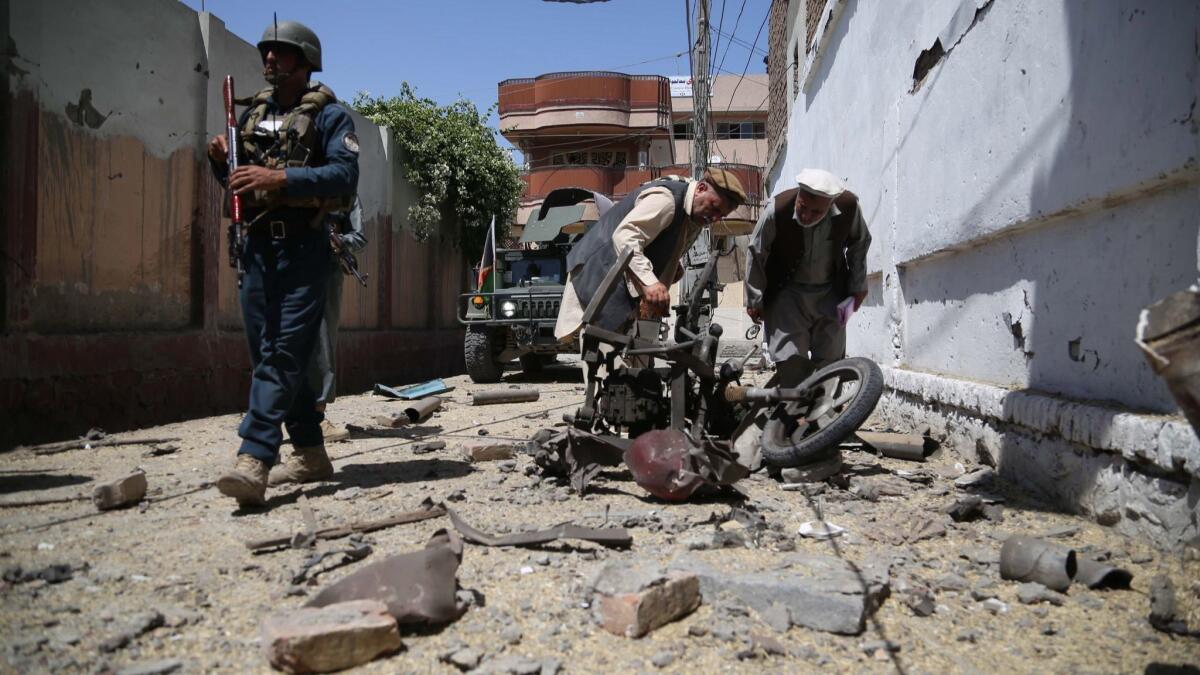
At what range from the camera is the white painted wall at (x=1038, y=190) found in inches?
98.3

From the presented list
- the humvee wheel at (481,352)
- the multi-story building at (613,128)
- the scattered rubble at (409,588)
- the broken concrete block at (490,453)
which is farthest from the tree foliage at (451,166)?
the multi-story building at (613,128)

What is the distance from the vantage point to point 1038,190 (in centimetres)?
332

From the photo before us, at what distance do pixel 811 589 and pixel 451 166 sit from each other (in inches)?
442

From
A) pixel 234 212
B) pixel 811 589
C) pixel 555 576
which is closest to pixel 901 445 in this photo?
pixel 811 589

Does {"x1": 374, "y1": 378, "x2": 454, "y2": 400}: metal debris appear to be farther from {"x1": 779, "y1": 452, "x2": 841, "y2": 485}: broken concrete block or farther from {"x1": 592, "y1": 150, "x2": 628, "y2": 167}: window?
{"x1": 592, "y1": 150, "x2": 628, "y2": 167}: window

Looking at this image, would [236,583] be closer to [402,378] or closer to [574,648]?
[574,648]

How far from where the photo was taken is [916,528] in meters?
2.84

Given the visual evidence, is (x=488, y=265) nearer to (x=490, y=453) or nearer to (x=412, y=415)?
(x=412, y=415)

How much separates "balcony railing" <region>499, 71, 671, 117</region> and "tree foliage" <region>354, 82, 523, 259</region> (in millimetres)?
17257

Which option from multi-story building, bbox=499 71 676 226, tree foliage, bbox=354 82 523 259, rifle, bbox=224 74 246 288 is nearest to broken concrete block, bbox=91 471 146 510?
rifle, bbox=224 74 246 288

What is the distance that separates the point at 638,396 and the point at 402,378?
24.2 ft

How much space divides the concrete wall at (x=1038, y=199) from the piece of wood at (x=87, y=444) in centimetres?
474

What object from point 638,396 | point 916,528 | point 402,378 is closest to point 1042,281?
point 916,528

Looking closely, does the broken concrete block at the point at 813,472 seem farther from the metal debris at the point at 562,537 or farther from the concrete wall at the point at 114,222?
the concrete wall at the point at 114,222
